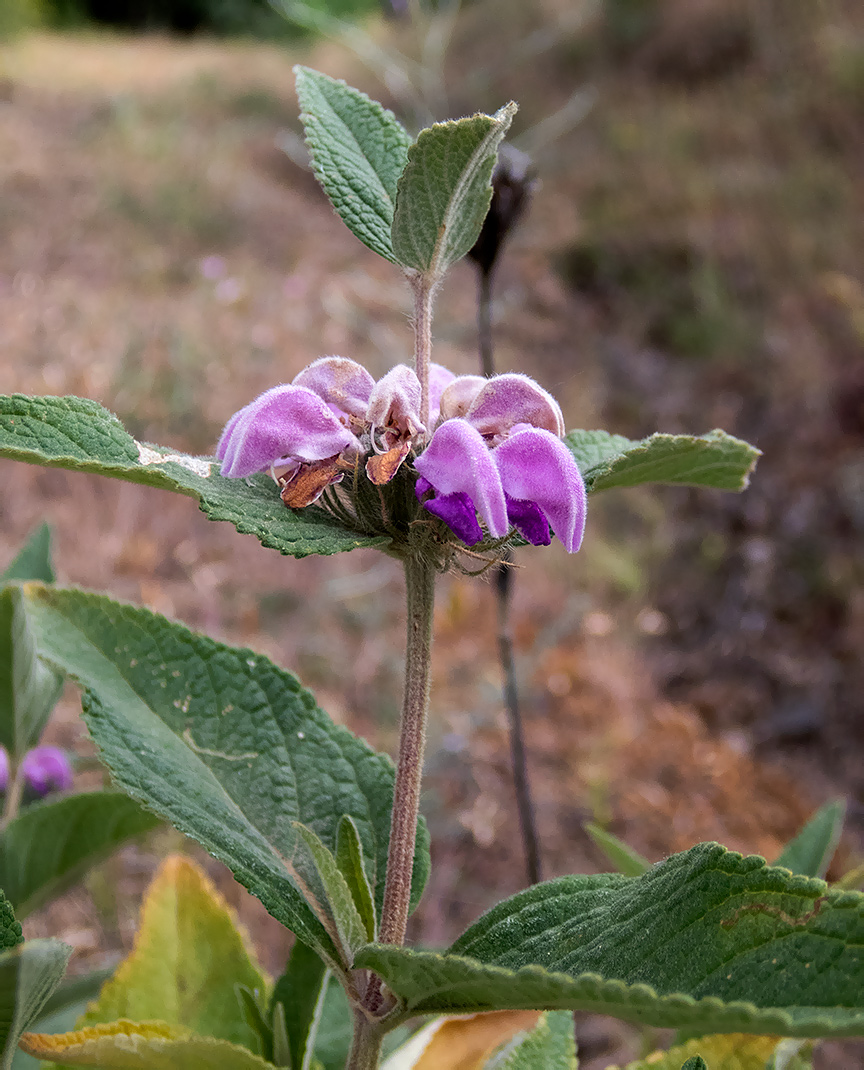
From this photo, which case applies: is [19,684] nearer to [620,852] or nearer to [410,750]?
[410,750]

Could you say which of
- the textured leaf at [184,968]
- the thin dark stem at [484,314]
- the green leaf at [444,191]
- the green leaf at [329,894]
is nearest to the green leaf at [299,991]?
the textured leaf at [184,968]

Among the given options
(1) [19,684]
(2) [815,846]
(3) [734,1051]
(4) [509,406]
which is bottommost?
A: (3) [734,1051]

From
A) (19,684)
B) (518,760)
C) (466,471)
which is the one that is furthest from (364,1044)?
(518,760)

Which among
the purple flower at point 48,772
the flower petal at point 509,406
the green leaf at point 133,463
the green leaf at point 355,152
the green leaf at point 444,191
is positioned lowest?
the purple flower at point 48,772

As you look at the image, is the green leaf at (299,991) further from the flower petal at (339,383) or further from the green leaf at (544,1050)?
the flower petal at (339,383)

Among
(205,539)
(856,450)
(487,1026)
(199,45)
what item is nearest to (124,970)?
(487,1026)

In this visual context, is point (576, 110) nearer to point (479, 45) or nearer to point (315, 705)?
point (479, 45)
